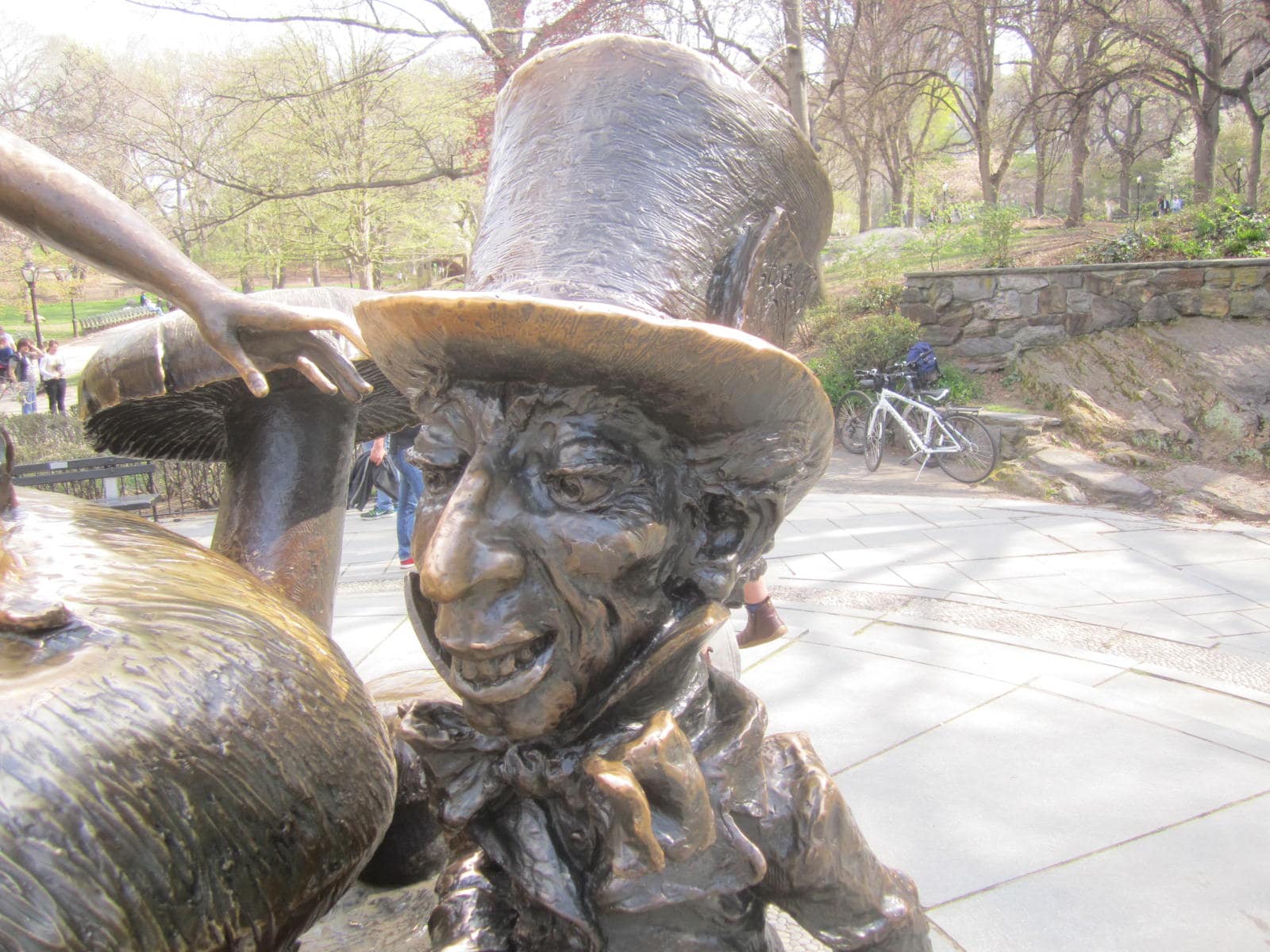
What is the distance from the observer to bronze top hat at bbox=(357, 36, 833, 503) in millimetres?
1087

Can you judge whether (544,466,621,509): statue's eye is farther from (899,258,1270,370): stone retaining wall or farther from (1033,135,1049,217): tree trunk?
(1033,135,1049,217): tree trunk

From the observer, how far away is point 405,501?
6.43 m

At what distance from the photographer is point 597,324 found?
1.03 m

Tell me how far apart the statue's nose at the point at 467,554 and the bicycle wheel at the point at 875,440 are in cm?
908

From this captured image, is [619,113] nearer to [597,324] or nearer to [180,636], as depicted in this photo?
[597,324]

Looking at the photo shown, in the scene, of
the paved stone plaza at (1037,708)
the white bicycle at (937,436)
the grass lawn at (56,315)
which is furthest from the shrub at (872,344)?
the grass lawn at (56,315)

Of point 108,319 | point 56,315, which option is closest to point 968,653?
point 108,319

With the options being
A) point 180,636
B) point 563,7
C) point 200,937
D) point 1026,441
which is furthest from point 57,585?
point 563,7

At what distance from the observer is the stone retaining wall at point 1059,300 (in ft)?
33.0

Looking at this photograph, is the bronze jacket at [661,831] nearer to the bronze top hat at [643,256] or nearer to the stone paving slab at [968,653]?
the bronze top hat at [643,256]

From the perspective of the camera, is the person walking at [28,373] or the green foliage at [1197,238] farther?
the person walking at [28,373]

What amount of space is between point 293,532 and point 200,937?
35.4 inches

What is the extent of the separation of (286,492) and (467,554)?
2.59ft

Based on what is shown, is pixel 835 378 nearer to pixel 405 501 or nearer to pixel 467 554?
pixel 405 501
